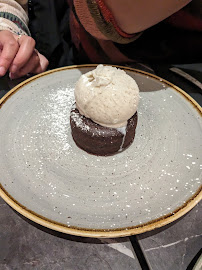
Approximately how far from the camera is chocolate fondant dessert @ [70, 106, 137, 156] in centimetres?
103

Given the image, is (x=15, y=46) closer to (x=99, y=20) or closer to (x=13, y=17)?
(x=13, y=17)

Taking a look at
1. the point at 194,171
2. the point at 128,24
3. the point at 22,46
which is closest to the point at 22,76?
the point at 22,46

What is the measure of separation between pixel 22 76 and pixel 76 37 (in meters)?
0.48

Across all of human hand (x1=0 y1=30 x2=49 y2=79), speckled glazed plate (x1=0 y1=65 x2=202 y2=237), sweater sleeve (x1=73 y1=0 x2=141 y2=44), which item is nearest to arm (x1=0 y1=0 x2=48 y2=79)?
human hand (x1=0 y1=30 x2=49 y2=79)

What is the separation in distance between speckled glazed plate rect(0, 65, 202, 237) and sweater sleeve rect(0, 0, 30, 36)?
1.29 feet

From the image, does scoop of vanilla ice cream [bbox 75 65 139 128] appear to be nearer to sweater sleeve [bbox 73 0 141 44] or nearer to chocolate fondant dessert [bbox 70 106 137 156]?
chocolate fondant dessert [bbox 70 106 137 156]

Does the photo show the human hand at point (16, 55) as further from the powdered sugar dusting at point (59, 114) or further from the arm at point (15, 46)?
the powdered sugar dusting at point (59, 114)

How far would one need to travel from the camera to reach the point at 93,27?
1.14m

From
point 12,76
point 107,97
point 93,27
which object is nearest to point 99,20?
point 93,27

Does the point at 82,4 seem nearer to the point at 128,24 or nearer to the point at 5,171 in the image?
the point at 128,24

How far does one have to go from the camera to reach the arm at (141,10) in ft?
3.00

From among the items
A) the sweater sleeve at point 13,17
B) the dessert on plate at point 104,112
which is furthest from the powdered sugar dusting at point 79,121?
the sweater sleeve at point 13,17

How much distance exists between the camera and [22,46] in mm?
1348

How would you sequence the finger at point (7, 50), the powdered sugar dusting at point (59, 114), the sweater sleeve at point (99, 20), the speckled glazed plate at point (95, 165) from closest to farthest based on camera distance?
the speckled glazed plate at point (95, 165), the sweater sleeve at point (99, 20), the powdered sugar dusting at point (59, 114), the finger at point (7, 50)
